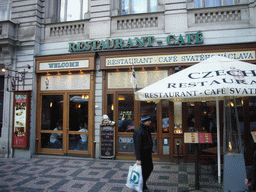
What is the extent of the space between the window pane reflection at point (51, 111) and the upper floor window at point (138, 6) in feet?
15.9

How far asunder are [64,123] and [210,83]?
21.1ft

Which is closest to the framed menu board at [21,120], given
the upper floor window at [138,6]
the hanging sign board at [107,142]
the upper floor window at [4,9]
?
the hanging sign board at [107,142]

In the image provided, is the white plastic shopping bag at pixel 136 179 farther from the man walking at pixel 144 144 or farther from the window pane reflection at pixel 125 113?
the window pane reflection at pixel 125 113

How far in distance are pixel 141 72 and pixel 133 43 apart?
1275mm

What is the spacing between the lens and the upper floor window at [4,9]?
33.2ft

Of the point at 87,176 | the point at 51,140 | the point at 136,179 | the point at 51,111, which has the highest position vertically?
the point at 51,111

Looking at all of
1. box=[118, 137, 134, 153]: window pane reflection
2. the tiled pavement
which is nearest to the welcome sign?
the tiled pavement

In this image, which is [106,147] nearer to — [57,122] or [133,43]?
[57,122]

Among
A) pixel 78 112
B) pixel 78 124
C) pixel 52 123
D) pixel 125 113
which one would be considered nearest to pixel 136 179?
pixel 125 113

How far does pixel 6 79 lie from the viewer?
914cm

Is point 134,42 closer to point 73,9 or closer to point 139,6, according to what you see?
point 139,6

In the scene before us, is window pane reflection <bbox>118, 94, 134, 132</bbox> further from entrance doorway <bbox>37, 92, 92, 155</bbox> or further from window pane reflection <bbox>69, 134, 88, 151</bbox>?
window pane reflection <bbox>69, 134, 88, 151</bbox>

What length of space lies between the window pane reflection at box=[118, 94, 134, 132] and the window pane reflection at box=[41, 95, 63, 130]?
2.66 metres

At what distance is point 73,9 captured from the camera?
9.63 m
